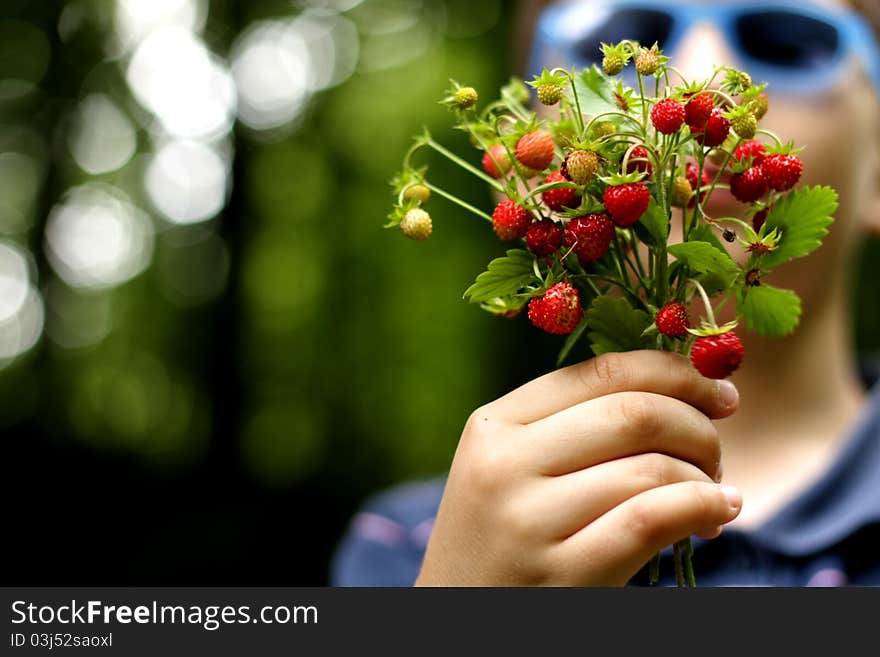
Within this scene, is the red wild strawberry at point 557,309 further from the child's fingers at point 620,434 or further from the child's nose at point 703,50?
the child's nose at point 703,50

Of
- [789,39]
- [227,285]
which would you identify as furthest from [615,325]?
[227,285]

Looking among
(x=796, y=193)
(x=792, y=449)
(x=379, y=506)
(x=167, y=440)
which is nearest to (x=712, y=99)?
(x=796, y=193)

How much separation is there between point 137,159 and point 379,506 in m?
6.51

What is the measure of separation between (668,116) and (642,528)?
18.6 inches

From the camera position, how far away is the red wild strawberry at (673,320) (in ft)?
2.93

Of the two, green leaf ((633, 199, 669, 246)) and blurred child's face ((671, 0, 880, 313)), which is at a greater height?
blurred child's face ((671, 0, 880, 313))

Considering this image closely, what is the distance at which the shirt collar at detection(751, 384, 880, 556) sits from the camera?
6.56 ft

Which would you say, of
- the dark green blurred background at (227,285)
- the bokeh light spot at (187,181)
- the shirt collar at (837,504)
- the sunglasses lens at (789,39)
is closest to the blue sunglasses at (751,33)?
the sunglasses lens at (789,39)

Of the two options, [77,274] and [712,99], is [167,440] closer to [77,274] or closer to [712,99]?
[77,274]

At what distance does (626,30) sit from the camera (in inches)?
84.7

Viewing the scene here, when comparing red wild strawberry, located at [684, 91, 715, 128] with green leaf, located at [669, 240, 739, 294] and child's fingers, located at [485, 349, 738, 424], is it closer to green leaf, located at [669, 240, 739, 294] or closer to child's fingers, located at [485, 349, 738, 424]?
green leaf, located at [669, 240, 739, 294]

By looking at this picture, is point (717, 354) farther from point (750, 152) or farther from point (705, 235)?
point (750, 152)

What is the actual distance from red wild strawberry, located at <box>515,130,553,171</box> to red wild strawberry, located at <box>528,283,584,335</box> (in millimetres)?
153

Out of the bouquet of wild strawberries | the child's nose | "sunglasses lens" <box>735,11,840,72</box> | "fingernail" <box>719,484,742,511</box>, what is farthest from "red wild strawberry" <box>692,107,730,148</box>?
"sunglasses lens" <box>735,11,840,72</box>
